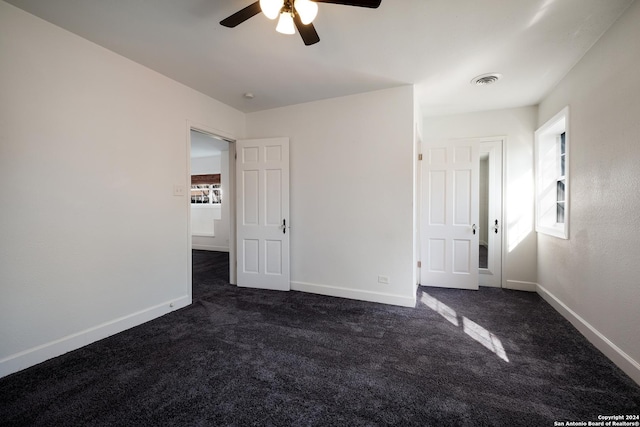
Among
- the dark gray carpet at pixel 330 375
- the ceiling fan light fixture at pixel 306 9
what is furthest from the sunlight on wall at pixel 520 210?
the ceiling fan light fixture at pixel 306 9

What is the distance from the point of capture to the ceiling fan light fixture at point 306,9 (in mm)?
1534

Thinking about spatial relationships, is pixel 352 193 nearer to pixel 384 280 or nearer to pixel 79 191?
pixel 384 280

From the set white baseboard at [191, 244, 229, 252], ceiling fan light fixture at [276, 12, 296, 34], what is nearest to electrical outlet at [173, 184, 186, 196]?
ceiling fan light fixture at [276, 12, 296, 34]

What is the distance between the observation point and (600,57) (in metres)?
2.27

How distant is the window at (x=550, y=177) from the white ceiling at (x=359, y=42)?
639 millimetres

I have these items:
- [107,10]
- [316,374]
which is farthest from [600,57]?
[107,10]

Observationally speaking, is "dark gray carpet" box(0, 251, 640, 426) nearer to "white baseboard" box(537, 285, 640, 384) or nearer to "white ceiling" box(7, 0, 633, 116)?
"white baseboard" box(537, 285, 640, 384)

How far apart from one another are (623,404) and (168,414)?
2.77 metres

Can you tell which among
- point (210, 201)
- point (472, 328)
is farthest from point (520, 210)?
point (210, 201)

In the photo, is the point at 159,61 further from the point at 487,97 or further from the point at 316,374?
the point at 487,97

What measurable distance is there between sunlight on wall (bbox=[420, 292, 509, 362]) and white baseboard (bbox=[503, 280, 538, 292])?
1.31 m

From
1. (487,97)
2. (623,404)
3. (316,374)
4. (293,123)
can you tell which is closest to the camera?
(623,404)

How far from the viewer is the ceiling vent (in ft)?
9.31

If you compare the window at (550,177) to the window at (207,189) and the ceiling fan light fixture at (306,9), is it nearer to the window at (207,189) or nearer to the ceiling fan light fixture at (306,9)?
the ceiling fan light fixture at (306,9)
